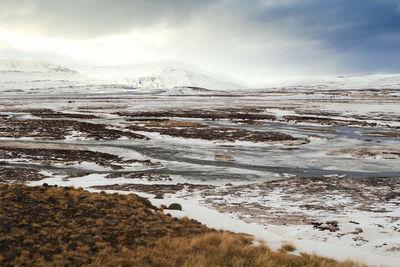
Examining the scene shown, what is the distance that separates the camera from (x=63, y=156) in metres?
26.2

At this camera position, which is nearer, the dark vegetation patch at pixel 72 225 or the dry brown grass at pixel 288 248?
the dark vegetation patch at pixel 72 225

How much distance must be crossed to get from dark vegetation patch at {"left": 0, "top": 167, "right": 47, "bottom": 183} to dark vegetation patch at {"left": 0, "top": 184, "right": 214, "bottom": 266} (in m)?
8.56

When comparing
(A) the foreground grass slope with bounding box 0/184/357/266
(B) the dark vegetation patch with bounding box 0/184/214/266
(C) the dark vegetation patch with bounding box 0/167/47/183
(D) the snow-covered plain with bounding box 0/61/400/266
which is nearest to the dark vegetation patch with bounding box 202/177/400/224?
(D) the snow-covered plain with bounding box 0/61/400/266

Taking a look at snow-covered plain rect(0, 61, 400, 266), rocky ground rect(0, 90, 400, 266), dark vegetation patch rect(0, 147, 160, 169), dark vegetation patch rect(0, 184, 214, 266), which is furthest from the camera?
dark vegetation patch rect(0, 147, 160, 169)

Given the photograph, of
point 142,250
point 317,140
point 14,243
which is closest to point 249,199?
point 142,250

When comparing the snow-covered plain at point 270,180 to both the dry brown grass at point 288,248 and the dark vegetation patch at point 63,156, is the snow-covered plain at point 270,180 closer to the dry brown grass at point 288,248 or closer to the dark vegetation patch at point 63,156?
the dry brown grass at point 288,248

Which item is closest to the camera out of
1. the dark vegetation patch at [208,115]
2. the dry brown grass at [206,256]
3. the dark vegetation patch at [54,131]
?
the dry brown grass at [206,256]

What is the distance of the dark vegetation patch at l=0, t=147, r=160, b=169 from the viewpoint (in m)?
24.7

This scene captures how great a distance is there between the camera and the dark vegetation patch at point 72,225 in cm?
712

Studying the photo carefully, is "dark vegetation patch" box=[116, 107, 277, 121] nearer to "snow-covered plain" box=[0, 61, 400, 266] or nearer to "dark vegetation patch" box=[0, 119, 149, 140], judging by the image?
"snow-covered plain" box=[0, 61, 400, 266]

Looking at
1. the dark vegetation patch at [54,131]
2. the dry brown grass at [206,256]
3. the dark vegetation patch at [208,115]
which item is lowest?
the dark vegetation patch at [54,131]

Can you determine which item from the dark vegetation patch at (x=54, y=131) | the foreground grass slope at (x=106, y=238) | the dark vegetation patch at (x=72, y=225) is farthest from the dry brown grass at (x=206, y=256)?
the dark vegetation patch at (x=54, y=131)

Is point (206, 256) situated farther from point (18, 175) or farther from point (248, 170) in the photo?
point (18, 175)

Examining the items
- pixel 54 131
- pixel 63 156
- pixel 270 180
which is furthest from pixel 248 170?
pixel 54 131
